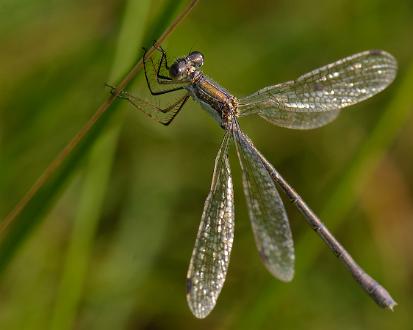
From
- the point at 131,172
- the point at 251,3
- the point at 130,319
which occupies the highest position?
the point at 251,3

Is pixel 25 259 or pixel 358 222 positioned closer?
pixel 25 259

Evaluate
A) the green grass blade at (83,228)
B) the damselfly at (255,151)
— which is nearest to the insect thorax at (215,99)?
the damselfly at (255,151)

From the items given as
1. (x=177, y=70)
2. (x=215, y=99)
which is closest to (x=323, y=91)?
(x=215, y=99)

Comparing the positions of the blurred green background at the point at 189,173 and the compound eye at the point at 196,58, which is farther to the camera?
the blurred green background at the point at 189,173

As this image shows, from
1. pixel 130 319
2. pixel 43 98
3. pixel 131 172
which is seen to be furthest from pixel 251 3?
pixel 130 319

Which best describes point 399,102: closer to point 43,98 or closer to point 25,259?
point 43,98

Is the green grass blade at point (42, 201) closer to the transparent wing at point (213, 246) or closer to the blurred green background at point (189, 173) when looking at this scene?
the blurred green background at point (189, 173)
